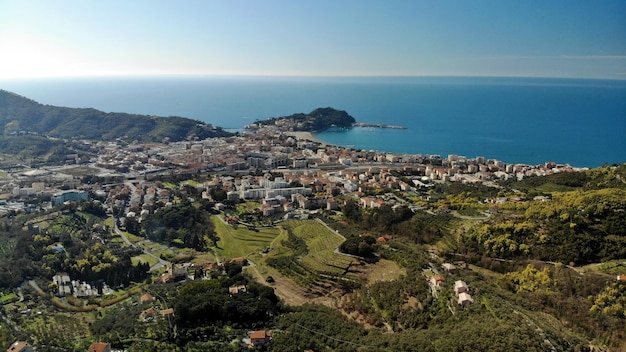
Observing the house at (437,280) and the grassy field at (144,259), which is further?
the grassy field at (144,259)

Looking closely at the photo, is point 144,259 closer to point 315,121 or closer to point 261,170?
point 261,170

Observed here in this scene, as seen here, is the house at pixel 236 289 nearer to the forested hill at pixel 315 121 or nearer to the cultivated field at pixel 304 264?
the cultivated field at pixel 304 264

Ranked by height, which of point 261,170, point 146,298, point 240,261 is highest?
point 146,298

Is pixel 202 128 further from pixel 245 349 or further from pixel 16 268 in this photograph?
pixel 245 349

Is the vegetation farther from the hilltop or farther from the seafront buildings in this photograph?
the hilltop

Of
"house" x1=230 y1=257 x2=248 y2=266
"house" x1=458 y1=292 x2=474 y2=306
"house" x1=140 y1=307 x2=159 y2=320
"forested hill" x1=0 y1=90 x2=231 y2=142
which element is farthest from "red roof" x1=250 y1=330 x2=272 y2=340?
"forested hill" x1=0 y1=90 x2=231 y2=142

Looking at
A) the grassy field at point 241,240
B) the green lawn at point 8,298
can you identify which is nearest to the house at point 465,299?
the grassy field at point 241,240

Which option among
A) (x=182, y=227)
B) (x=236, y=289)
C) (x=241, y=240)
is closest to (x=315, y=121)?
(x=182, y=227)
